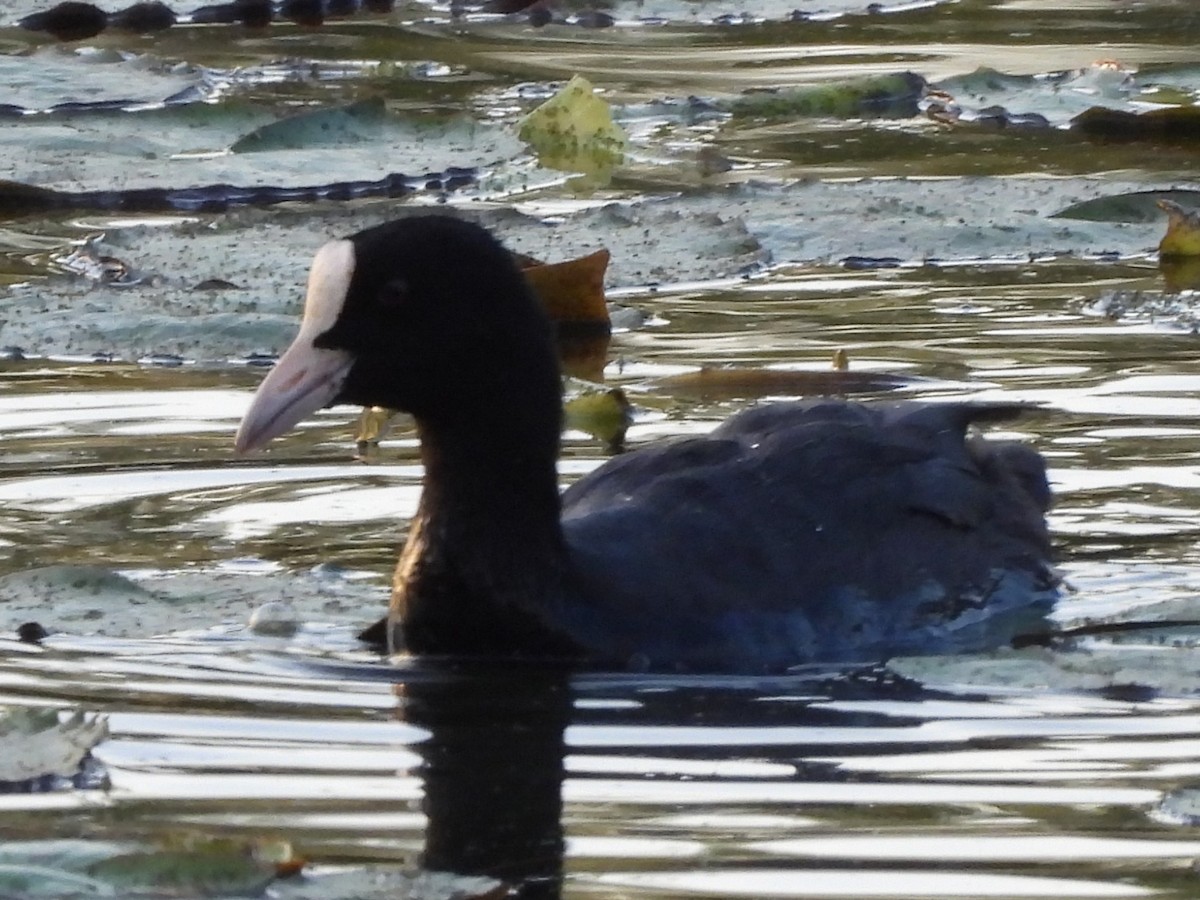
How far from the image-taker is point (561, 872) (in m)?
3.82

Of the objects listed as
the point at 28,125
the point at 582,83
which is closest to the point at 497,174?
the point at 582,83

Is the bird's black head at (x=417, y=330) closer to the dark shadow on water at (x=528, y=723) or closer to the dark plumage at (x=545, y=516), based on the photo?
the dark plumage at (x=545, y=516)

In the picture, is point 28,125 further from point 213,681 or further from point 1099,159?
point 213,681

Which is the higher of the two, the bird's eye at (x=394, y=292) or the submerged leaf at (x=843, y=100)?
the bird's eye at (x=394, y=292)

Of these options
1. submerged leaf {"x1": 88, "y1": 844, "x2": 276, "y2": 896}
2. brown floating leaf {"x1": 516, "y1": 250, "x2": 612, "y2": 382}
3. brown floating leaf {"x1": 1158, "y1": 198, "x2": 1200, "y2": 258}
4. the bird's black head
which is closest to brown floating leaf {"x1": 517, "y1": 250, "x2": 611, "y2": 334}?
brown floating leaf {"x1": 516, "y1": 250, "x2": 612, "y2": 382}

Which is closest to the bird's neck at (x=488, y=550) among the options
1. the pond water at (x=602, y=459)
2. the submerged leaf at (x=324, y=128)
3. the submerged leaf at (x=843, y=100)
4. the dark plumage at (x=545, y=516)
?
the dark plumage at (x=545, y=516)

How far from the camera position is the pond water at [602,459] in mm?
3955

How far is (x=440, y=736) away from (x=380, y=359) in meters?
0.79

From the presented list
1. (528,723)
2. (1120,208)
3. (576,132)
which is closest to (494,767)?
(528,723)

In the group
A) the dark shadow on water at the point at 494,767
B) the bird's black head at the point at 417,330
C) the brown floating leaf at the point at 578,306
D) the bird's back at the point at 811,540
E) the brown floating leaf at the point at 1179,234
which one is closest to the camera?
the dark shadow on water at the point at 494,767

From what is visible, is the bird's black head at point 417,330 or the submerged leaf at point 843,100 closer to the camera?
the bird's black head at point 417,330

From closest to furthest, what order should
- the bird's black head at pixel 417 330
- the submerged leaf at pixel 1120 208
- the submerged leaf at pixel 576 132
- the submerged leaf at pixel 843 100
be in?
the bird's black head at pixel 417 330
the submerged leaf at pixel 1120 208
the submerged leaf at pixel 576 132
the submerged leaf at pixel 843 100

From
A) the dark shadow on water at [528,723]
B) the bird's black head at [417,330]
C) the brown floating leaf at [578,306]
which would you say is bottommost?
the dark shadow on water at [528,723]

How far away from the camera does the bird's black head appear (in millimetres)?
5090
